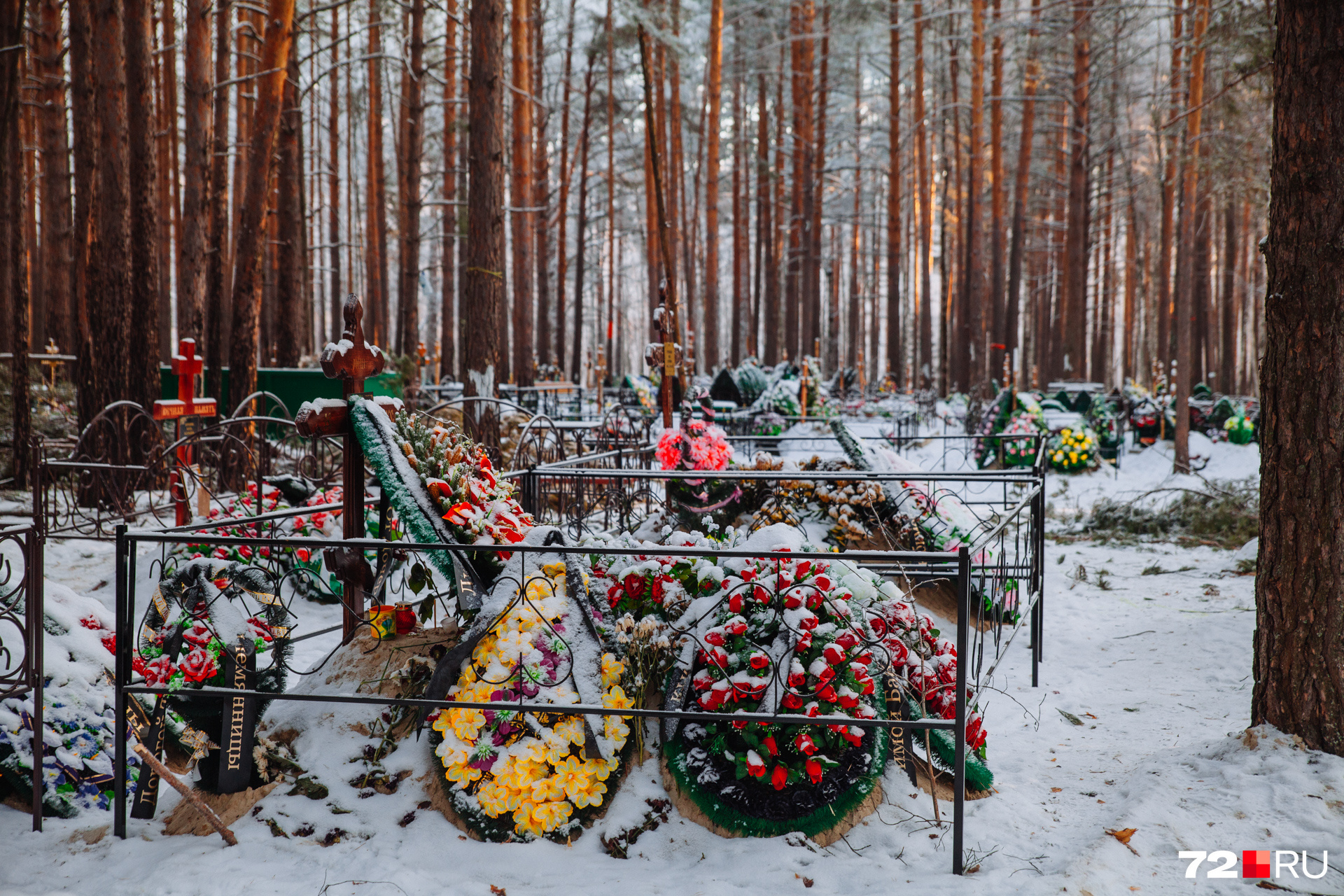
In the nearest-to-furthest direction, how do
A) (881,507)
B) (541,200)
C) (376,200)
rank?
(881,507) < (376,200) < (541,200)

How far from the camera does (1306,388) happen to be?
142 inches

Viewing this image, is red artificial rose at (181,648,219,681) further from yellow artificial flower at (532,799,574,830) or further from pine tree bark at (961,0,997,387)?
pine tree bark at (961,0,997,387)

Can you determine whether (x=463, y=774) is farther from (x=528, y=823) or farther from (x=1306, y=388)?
(x=1306, y=388)

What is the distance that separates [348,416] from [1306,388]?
12.9 ft

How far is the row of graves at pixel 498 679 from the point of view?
3234 millimetres

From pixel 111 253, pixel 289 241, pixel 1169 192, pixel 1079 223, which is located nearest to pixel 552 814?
pixel 111 253

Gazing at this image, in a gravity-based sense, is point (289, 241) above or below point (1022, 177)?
below

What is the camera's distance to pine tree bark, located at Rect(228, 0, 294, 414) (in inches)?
429

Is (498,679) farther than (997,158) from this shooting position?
No

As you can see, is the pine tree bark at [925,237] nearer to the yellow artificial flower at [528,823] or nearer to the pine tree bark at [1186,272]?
the pine tree bark at [1186,272]

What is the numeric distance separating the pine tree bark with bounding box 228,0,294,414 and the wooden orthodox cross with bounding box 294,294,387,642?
748cm

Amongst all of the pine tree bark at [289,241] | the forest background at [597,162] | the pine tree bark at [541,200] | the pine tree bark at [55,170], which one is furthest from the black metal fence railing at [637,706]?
the pine tree bark at [541,200]

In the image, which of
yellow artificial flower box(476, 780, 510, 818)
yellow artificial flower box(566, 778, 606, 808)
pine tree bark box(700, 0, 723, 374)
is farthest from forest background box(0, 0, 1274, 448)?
yellow artificial flower box(566, 778, 606, 808)

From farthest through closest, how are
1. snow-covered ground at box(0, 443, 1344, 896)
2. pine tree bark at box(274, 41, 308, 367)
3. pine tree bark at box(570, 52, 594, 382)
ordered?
1. pine tree bark at box(570, 52, 594, 382)
2. pine tree bark at box(274, 41, 308, 367)
3. snow-covered ground at box(0, 443, 1344, 896)
